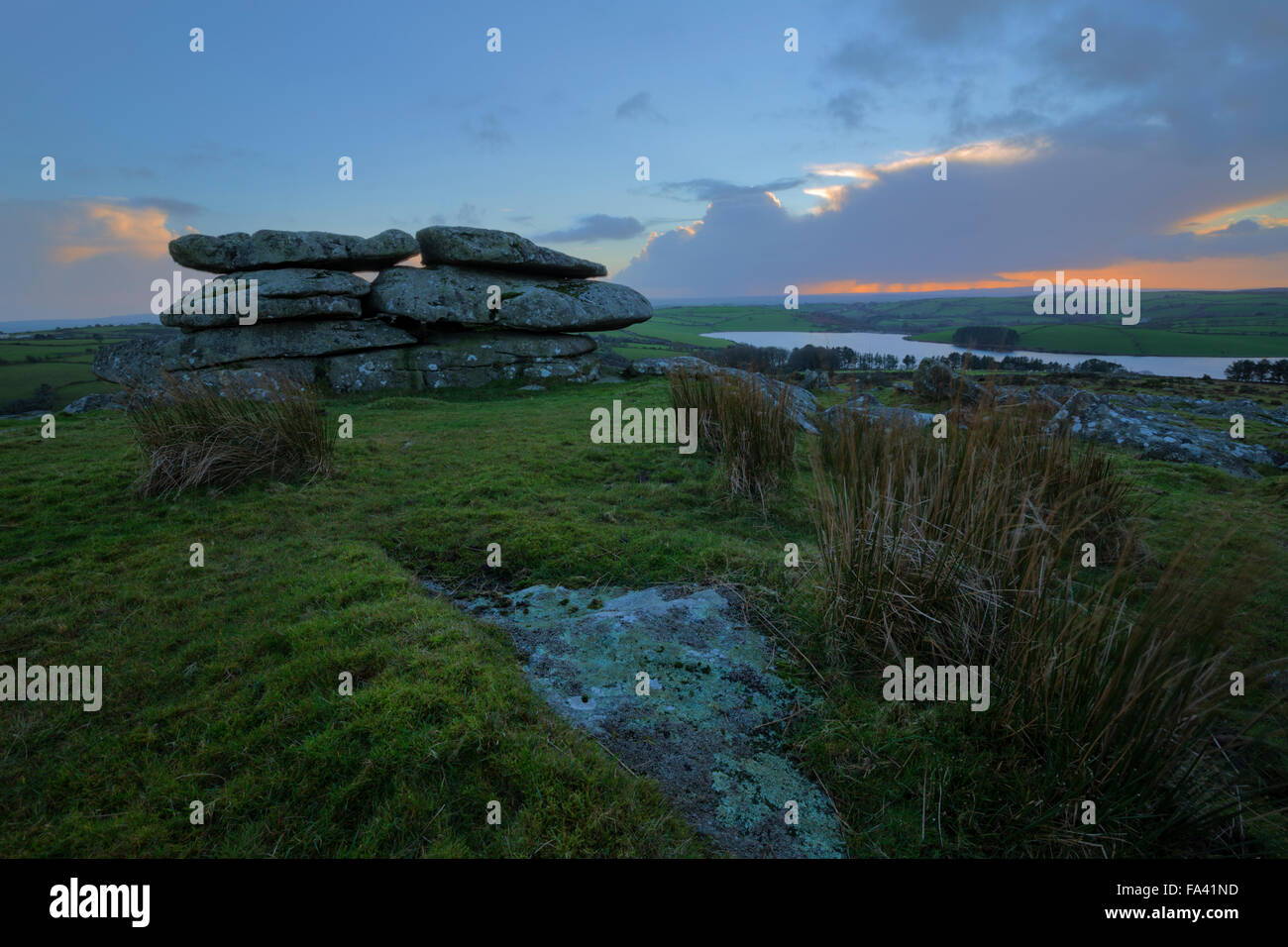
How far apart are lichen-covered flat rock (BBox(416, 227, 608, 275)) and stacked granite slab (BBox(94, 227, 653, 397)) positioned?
0.03 meters

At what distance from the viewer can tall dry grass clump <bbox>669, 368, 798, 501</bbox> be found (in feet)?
21.0

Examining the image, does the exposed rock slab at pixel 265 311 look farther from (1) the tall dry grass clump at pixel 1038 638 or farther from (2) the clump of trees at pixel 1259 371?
(2) the clump of trees at pixel 1259 371

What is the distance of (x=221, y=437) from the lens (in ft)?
21.3

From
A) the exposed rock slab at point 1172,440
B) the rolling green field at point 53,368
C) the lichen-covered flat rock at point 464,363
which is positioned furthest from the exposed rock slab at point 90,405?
the exposed rock slab at point 1172,440

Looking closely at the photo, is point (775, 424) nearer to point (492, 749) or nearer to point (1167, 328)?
point (492, 749)

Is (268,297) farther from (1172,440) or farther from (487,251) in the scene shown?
(1172,440)

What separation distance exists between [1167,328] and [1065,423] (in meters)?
49.8

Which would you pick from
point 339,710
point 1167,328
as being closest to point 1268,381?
point 1167,328

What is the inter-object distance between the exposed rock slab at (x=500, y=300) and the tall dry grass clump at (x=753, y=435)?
10.0m

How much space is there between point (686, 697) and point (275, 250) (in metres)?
16.3

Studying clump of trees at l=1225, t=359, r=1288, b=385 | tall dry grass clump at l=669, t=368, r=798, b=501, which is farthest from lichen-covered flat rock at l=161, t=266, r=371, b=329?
clump of trees at l=1225, t=359, r=1288, b=385

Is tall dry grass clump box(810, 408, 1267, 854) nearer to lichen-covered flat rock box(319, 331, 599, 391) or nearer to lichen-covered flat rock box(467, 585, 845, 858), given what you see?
lichen-covered flat rock box(467, 585, 845, 858)

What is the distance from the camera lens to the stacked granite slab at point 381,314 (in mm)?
13891
